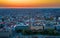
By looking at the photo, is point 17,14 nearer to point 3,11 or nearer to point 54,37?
point 3,11

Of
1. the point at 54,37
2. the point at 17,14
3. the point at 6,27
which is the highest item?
the point at 17,14

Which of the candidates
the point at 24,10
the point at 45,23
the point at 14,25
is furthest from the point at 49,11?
the point at 14,25

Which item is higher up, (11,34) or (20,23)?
(20,23)

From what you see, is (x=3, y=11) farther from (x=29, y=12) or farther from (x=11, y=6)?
(x=29, y=12)

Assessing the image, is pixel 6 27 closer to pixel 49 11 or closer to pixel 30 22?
pixel 30 22

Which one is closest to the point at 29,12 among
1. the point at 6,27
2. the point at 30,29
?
the point at 30,29

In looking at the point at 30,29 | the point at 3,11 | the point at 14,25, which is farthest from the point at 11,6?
the point at 30,29

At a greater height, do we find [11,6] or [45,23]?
[11,6]
